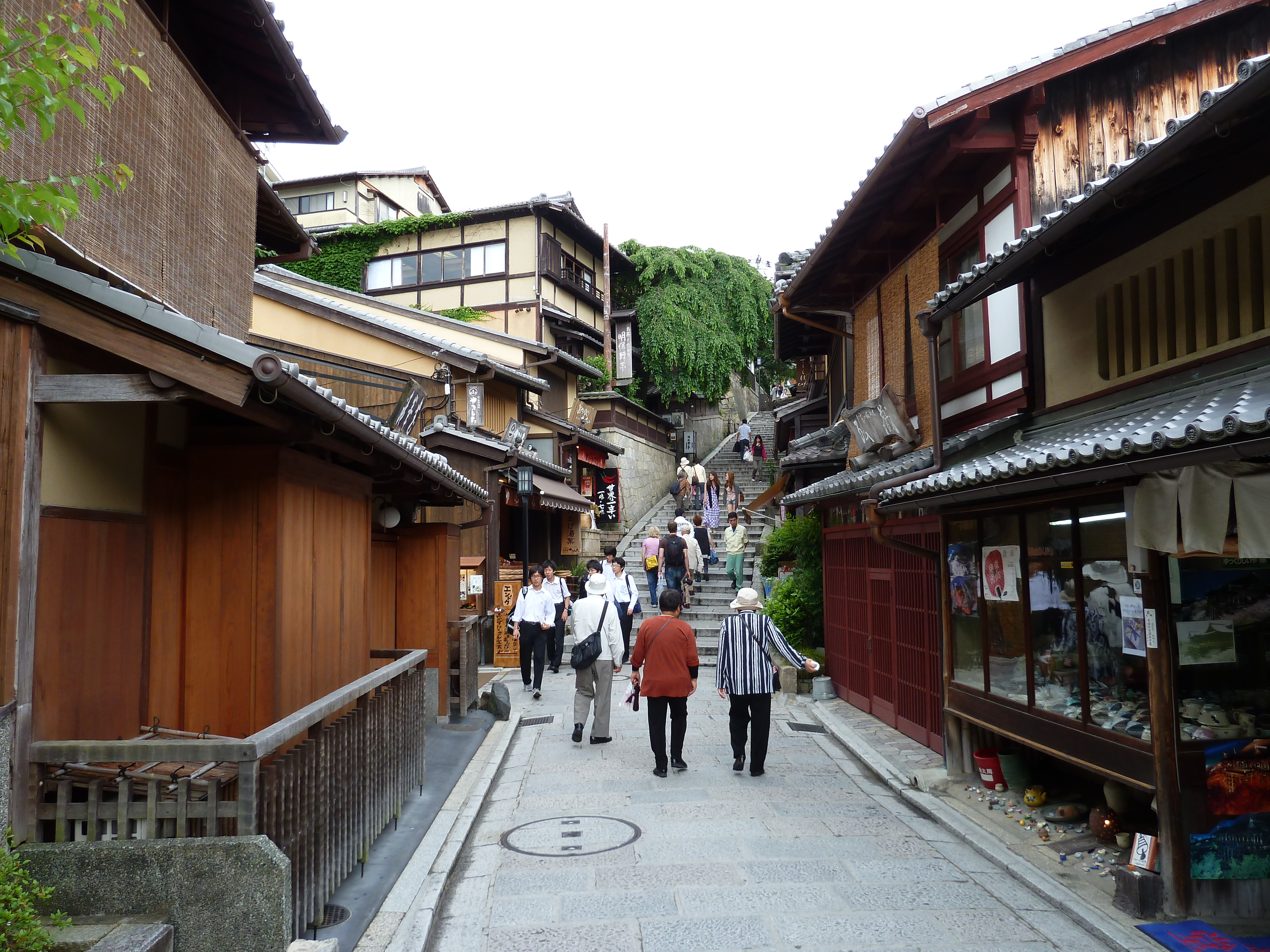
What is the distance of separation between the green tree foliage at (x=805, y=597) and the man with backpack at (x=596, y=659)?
5535 millimetres

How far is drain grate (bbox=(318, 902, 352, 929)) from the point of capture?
550 centimetres

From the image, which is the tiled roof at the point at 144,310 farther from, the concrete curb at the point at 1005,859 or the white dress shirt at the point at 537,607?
the white dress shirt at the point at 537,607

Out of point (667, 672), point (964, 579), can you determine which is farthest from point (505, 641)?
point (964, 579)

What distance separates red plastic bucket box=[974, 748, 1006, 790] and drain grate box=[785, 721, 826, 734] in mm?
3712

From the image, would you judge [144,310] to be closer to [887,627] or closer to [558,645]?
[887,627]

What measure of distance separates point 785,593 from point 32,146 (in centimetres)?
1357

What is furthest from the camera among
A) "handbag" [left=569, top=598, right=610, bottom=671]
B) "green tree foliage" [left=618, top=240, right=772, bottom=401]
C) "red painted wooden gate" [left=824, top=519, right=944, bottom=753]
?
"green tree foliage" [left=618, top=240, right=772, bottom=401]

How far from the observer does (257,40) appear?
8945mm

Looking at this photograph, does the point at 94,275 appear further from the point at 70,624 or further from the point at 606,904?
the point at 606,904

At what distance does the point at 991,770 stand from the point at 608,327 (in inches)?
1109

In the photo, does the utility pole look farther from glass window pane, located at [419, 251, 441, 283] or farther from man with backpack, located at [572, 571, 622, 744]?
man with backpack, located at [572, 571, 622, 744]

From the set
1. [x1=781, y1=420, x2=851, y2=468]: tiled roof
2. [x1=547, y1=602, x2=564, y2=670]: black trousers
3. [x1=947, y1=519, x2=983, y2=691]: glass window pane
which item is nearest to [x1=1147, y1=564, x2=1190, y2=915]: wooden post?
[x1=947, y1=519, x2=983, y2=691]: glass window pane

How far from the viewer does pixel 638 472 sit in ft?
116

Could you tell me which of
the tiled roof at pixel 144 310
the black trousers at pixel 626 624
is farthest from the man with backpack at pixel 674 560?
A: the tiled roof at pixel 144 310
